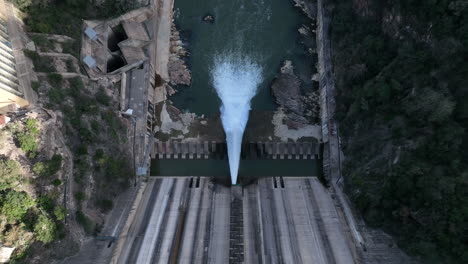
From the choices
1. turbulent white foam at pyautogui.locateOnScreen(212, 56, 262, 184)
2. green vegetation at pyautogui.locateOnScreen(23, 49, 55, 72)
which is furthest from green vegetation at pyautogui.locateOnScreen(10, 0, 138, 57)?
turbulent white foam at pyautogui.locateOnScreen(212, 56, 262, 184)

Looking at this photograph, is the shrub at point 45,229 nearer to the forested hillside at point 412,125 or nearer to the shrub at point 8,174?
the shrub at point 8,174

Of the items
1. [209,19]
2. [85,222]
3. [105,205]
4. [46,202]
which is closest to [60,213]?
[46,202]

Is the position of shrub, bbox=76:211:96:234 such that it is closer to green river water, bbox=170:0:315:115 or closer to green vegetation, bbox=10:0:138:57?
green river water, bbox=170:0:315:115

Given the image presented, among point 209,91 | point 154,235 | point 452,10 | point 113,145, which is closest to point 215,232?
point 154,235

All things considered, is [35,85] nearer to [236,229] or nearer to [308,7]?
[236,229]

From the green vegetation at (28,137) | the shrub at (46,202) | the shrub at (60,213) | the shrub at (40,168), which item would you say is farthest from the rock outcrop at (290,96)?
the green vegetation at (28,137)

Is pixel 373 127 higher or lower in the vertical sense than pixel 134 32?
lower

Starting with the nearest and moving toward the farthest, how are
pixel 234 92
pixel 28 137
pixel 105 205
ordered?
1. pixel 28 137
2. pixel 105 205
3. pixel 234 92

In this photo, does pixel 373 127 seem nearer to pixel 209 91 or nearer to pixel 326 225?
pixel 326 225
